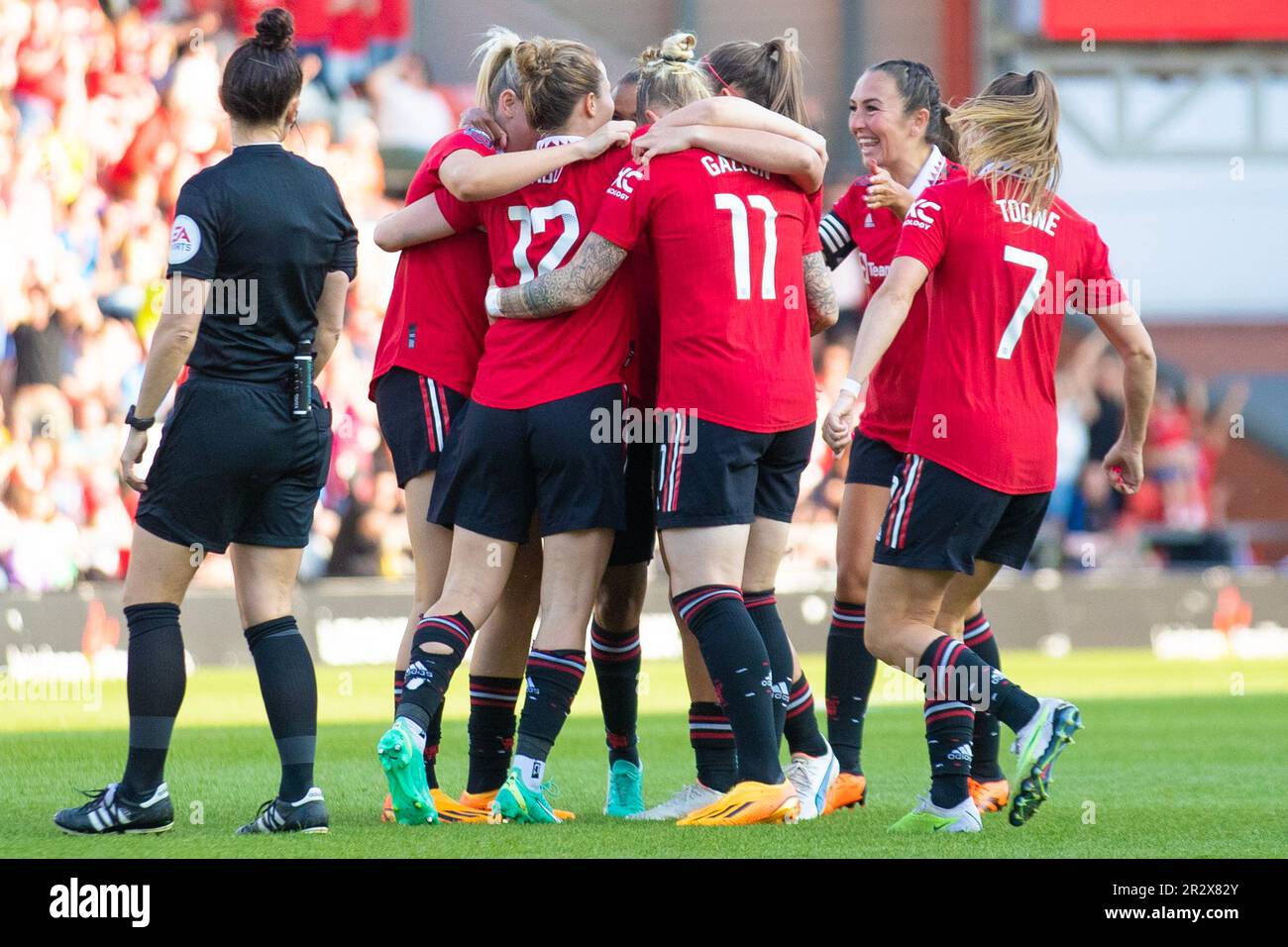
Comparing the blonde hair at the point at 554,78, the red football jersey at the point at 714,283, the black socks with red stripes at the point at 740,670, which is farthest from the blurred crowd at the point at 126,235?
the black socks with red stripes at the point at 740,670

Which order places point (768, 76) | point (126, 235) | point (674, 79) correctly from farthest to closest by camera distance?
1. point (126, 235)
2. point (768, 76)
3. point (674, 79)

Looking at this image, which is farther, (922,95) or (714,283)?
(922,95)

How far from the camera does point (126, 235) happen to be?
51.0 ft

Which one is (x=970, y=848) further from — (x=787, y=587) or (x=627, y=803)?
(x=787, y=587)

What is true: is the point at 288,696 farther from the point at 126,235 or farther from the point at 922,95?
the point at 126,235

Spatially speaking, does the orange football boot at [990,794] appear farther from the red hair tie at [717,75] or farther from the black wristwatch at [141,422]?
the black wristwatch at [141,422]

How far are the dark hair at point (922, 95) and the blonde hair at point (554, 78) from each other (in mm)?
1374

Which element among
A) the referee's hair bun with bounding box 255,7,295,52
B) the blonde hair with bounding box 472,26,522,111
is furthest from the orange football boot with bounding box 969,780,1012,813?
the referee's hair bun with bounding box 255,7,295,52

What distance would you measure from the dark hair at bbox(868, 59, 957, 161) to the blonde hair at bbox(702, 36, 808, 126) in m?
0.75

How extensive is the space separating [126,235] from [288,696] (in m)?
11.2

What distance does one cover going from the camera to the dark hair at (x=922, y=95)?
6469mm

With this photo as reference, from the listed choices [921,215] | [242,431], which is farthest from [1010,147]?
[242,431]

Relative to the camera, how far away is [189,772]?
6918mm
